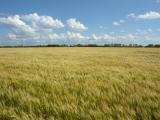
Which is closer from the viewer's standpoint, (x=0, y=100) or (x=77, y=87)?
(x=0, y=100)

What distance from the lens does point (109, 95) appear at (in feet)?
14.8

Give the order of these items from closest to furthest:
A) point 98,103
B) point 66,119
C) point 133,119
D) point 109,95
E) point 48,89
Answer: point 133,119
point 66,119
point 98,103
point 109,95
point 48,89

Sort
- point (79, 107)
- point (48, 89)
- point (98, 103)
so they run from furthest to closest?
point (48, 89), point (98, 103), point (79, 107)

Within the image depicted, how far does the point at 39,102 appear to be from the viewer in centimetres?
416

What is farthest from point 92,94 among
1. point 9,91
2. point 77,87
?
point 9,91

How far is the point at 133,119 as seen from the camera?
3.21 m

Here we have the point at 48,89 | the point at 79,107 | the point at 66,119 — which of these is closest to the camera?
the point at 66,119

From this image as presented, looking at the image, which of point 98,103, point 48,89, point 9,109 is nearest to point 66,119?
point 98,103

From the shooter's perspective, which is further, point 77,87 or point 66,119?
point 77,87

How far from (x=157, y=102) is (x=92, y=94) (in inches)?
55.1

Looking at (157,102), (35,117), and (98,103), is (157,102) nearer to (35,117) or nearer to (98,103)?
(98,103)

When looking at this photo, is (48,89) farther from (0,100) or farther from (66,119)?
(66,119)

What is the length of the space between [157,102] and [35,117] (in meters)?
2.14

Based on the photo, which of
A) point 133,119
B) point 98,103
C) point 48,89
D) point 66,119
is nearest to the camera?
point 133,119
